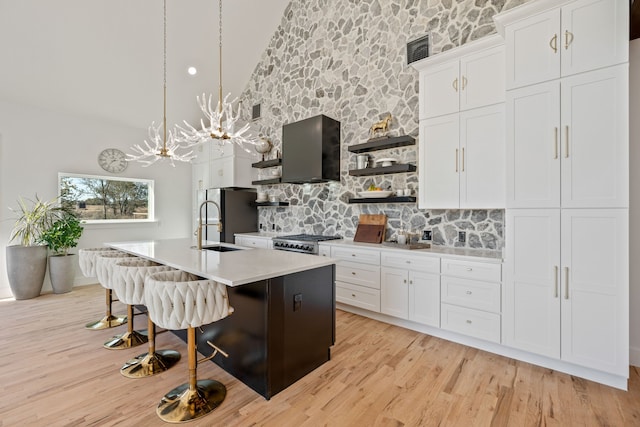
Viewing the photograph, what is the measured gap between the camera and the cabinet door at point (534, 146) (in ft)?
7.61

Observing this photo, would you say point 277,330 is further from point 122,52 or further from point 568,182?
point 122,52

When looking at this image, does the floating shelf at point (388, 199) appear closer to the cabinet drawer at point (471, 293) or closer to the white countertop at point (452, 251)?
the white countertop at point (452, 251)

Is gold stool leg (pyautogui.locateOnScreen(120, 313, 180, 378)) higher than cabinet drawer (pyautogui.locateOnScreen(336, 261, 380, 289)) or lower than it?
lower

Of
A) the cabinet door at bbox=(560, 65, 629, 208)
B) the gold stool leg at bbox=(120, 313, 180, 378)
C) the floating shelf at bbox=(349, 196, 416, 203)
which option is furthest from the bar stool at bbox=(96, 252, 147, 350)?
the cabinet door at bbox=(560, 65, 629, 208)

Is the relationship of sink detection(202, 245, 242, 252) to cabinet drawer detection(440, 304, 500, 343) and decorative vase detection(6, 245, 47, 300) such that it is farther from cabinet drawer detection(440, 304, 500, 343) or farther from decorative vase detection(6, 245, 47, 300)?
decorative vase detection(6, 245, 47, 300)

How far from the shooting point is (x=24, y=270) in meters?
4.21

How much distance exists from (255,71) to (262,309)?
5.31 metres

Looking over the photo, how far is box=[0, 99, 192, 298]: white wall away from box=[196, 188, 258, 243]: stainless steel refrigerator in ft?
3.68

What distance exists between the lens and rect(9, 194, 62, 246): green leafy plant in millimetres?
4309

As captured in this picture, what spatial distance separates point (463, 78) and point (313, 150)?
205 centimetres

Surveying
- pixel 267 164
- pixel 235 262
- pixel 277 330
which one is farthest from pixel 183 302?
pixel 267 164

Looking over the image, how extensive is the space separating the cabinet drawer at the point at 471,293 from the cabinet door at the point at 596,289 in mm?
480

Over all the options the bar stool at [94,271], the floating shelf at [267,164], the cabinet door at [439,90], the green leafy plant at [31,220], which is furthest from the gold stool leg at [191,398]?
the green leafy plant at [31,220]

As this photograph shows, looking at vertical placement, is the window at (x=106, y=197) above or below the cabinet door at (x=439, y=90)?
below
